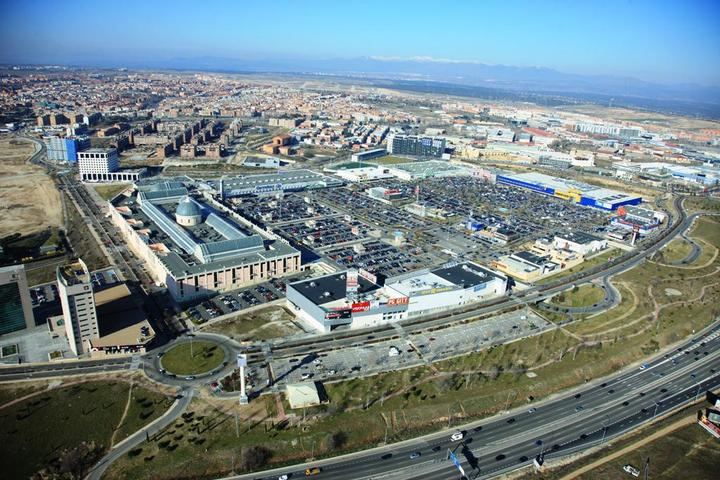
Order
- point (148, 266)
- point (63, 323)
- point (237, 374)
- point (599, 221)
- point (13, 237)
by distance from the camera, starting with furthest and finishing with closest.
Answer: point (599, 221) < point (13, 237) < point (148, 266) < point (63, 323) < point (237, 374)

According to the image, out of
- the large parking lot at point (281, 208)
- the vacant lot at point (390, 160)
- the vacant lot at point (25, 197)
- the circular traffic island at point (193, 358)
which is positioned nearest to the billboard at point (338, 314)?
the circular traffic island at point (193, 358)

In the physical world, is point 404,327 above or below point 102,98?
below

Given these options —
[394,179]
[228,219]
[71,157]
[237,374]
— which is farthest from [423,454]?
[71,157]

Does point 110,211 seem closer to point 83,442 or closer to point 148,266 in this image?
point 148,266

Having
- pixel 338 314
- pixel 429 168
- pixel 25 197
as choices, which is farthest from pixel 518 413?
pixel 25 197

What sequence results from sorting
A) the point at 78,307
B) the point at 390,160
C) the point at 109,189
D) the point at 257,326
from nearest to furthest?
1. the point at 78,307
2. the point at 257,326
3. the point at 109,189
4. the point at 390,160

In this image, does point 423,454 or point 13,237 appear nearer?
point 423,454

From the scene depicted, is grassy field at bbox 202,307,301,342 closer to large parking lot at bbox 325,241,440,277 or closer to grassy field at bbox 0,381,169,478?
grassy field at bbox 0,381,169,478

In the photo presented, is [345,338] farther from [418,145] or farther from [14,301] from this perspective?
[418,145]
